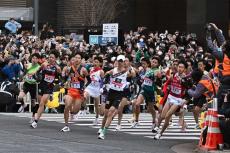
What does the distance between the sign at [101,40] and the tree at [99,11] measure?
1388cm

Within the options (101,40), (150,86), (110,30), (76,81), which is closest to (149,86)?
(150,86)

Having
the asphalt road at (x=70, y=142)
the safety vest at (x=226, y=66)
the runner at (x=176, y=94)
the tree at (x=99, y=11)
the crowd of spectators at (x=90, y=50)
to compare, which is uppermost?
the tree at (x=99, y=11)

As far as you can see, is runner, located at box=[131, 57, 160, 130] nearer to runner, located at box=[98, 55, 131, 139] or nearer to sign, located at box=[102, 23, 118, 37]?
runner, located at box=[98, 55, 131, 139]

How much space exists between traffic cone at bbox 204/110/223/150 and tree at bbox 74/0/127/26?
32954 mm

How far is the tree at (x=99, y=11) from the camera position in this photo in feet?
154

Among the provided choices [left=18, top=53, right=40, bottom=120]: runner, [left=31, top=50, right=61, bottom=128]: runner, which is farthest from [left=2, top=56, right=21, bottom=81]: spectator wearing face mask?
[left=31, top=50, right=61, bottom=128]: runner

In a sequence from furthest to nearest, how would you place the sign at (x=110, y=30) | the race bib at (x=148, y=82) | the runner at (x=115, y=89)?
the sign at (x=110, y=30) < the race bib at (x=148, y=82) < the runner at (x=115, y=89)

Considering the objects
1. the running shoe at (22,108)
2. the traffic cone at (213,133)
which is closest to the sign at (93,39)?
the running shoe at (22,108)

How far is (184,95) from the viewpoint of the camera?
16.6 metres

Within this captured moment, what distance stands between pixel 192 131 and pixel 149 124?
2069 mm

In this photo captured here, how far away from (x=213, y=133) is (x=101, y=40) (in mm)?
18575

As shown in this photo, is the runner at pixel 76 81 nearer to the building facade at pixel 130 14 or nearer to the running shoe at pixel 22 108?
the running shoe at pixel 22 108

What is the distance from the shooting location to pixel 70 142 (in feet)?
49.5

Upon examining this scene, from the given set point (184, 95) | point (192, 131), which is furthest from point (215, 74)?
point (192, 131)
